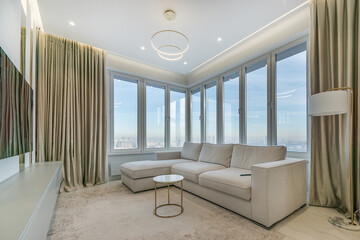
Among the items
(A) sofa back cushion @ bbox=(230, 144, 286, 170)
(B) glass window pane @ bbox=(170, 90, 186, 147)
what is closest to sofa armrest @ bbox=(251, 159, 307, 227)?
(A) sofa back cushion @ bbox=(230, 144, 286, 170)

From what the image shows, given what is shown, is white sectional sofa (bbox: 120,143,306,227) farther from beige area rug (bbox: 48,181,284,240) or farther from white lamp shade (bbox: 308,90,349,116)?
white lamp shade (bbox: 308,90,349,116)

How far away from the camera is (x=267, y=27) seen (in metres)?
2.97

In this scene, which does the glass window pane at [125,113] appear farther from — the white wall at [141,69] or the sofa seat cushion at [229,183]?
the sofa seat cushion at [229,183]

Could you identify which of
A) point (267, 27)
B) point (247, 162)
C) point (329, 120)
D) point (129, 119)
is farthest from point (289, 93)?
point (129, 119)

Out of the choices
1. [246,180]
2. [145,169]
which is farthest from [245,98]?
[145,169]

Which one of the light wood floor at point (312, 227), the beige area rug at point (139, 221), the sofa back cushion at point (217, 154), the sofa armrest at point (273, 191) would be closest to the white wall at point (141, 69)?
the sofa back cushion at point (217, 154)

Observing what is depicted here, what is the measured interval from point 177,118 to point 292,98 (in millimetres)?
3148

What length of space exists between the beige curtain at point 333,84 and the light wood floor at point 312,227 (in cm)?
27

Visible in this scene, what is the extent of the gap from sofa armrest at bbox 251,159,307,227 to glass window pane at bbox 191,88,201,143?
10.2ft

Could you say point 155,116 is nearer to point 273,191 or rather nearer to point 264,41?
point 264,41

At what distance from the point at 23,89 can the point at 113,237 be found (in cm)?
195

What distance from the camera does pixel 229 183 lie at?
2199 mm

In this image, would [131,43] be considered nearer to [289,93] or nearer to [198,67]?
[198,67]

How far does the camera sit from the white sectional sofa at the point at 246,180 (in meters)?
1.89
